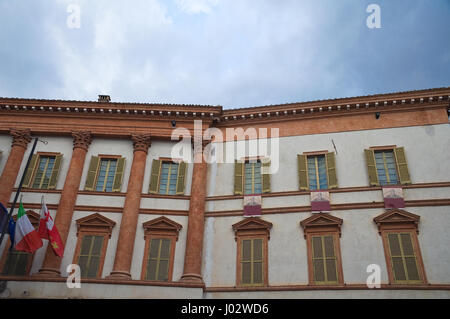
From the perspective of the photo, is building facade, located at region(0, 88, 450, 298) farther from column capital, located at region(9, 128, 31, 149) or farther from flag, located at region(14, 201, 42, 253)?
flag, located at region(14, 201, 42, 253)

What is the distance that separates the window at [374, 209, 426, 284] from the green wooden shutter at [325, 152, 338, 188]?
7.43ft

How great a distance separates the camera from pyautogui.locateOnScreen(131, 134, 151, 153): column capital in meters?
19.3

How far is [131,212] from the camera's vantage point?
58.0 feet

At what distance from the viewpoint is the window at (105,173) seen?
61.5 ft

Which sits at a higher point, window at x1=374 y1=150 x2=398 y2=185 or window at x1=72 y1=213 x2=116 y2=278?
window at x1=374 y1=150 x2=398 y2=185

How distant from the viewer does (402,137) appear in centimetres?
1803

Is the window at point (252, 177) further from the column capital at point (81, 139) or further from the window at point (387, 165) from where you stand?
the column capital at point (81, 139)

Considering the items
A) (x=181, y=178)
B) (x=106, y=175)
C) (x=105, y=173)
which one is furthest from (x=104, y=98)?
(x=181, y=178)

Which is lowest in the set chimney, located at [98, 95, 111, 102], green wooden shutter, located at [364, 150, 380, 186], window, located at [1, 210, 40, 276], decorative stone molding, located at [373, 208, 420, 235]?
window, located at [1, 210, 40, 276]

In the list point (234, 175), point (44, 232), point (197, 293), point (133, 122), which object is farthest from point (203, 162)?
point (44, 232)

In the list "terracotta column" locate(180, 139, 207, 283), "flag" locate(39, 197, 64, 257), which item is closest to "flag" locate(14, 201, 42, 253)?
"flag" locate(39, 197, 64, 257)
